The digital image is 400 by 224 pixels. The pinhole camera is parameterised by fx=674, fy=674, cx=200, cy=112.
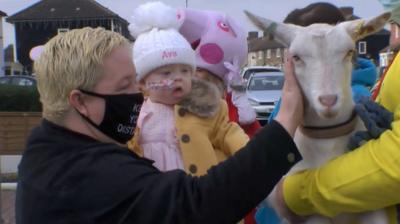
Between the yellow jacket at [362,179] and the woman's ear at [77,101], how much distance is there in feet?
2.40

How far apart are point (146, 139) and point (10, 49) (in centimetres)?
7853

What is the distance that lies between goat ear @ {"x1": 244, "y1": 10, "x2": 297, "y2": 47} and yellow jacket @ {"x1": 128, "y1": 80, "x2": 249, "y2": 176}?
36.2 inches

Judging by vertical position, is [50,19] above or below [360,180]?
below

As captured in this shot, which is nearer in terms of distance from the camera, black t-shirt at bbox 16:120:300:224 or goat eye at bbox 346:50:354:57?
black t-shirt at bbox 16:120:300:224

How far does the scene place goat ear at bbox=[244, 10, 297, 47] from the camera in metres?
2.21

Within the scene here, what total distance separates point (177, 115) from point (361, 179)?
4.40ft

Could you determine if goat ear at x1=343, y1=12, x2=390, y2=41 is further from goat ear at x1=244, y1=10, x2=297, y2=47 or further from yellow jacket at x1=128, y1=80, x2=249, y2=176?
yellow jacket at x1=128, y1=80, x2=249, y2=176

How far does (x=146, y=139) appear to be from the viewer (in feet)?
10.4

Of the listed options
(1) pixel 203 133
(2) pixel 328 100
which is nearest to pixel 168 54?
(1) pixel 203 133

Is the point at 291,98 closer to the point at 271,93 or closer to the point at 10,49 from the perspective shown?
the point at 271,93

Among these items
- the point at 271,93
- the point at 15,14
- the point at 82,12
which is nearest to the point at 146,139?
the point at 271,93

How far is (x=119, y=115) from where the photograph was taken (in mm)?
2035

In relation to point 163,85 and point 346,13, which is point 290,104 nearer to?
point 163,85

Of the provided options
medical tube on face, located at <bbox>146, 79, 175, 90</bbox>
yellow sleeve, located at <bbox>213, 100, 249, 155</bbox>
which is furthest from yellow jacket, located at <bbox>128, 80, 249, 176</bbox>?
medical tube on face, located at <bbox>146, 79, 175, 90</bbox>
